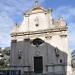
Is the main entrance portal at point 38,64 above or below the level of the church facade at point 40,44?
below

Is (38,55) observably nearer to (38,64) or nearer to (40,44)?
(38,64)

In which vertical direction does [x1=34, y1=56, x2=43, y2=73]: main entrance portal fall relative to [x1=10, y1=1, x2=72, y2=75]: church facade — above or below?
below

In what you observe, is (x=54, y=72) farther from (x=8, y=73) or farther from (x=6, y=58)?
(x=6, y=58)

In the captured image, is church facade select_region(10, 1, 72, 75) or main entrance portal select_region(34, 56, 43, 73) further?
main entrance portal select_region(34, 56, 43, 73)

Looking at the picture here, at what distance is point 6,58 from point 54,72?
17.7 m

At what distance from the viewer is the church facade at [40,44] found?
25875mm

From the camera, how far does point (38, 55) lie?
27219mm

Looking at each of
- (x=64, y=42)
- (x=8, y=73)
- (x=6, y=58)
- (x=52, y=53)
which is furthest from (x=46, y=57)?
(x=6, y=58)

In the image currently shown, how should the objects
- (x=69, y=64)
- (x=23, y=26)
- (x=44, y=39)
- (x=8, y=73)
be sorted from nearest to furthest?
1. (x=8, y=73)
2. (x=69, y=64)
3. (x=44, y=39)
4. (x=23, y=26)

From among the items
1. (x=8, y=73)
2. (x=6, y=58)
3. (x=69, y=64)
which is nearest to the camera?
(x=8, y=73)

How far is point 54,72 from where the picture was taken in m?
25.7

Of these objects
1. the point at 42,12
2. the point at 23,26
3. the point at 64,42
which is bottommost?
the point at 64,42

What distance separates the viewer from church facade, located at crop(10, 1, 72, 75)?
1019 inches

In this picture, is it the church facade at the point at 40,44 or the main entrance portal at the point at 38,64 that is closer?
the church facade at the point at 40,44
